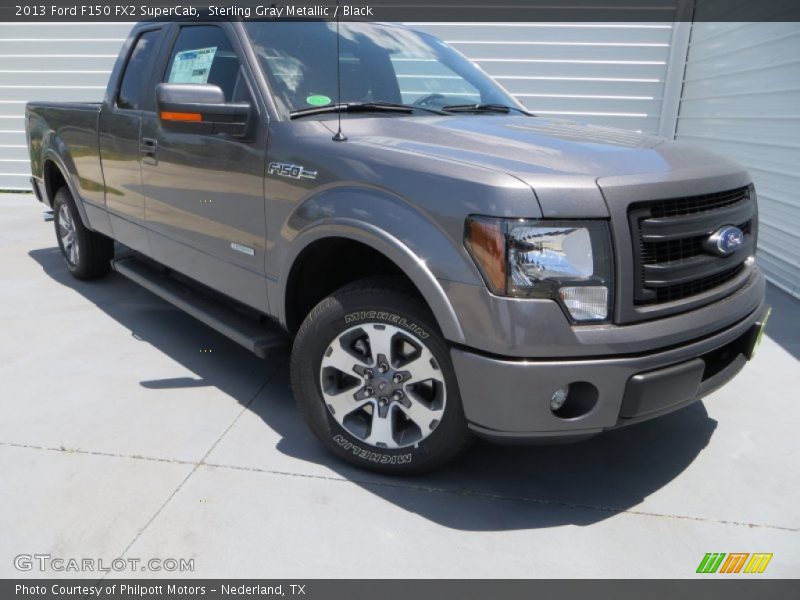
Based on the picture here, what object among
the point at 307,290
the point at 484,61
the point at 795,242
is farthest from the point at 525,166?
the point at 484,61

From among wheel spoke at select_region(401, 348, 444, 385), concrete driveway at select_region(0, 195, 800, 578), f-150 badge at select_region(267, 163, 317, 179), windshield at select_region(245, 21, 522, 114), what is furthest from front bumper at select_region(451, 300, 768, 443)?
windshield at select_region(245, 21, 522, 114)

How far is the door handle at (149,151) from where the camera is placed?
372cm

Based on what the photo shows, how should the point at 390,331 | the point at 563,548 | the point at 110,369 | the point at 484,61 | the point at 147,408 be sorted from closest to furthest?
the point at 563,548
the point at 390,331
the point at 147,408
the point at 110,369
the point at 484,61

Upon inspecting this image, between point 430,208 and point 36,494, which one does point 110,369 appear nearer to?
point 36,494

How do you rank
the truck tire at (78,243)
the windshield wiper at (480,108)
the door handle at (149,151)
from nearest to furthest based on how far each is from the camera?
the windshield wiper at (480,108) → the door handle at (149,151) → the truck tire at (78,243)

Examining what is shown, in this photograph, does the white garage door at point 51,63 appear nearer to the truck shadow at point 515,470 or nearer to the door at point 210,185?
the door at point 210,185

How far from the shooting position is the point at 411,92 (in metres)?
3.45

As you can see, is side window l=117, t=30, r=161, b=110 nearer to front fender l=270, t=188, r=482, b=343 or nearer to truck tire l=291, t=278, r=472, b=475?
front fender l=270, t=188, r=482, b=343

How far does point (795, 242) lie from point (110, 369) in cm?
575

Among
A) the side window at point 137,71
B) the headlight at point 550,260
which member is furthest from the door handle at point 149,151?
the headlight at point 550,260

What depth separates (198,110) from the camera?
2812mm

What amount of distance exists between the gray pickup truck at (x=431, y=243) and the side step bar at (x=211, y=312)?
0.02 metres

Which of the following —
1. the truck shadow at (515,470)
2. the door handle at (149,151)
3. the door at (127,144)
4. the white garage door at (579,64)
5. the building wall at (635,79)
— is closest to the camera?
the truck shadow at (515,470)

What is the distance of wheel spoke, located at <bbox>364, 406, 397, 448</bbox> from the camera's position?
2.61 meters
